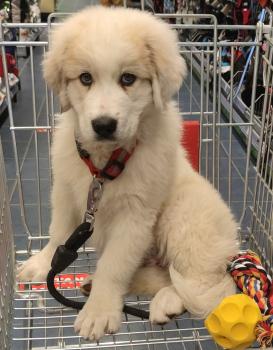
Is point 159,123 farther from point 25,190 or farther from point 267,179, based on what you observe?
point 25,190

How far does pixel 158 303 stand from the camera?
1.41 m

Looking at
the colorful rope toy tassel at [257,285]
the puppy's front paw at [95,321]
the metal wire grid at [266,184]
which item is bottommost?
the puppy's front paw at [95,321]

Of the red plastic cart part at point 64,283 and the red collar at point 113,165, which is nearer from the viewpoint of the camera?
the red collar at point 113,165

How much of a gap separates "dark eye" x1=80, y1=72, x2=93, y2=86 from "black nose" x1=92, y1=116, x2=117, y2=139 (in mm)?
130

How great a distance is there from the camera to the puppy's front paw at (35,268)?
1.60 metres

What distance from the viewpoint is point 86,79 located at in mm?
1336

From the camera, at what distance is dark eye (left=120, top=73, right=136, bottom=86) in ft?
4.32

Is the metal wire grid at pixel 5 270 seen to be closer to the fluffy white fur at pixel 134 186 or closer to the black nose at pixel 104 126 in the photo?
the fluffy white fur at pixel 134 186

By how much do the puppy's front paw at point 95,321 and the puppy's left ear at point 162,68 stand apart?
57cm

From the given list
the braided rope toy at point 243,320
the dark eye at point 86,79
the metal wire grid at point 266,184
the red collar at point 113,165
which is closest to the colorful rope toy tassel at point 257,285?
the braided rope toy at point 243,320

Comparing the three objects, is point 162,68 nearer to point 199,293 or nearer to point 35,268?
point 199,293

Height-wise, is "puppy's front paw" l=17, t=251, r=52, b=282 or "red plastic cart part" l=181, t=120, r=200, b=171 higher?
"red plastic cart part" l=181, t=120, r=200, b=171

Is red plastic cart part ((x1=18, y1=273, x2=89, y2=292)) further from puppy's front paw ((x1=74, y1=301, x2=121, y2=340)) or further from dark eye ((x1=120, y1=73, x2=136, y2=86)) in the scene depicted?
dark eye ((x1=120, y1=73, x2=136, y2=86))

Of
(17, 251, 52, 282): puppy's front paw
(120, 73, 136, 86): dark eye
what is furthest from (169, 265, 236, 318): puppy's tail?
(120, 73, 136, 86): dark eye
